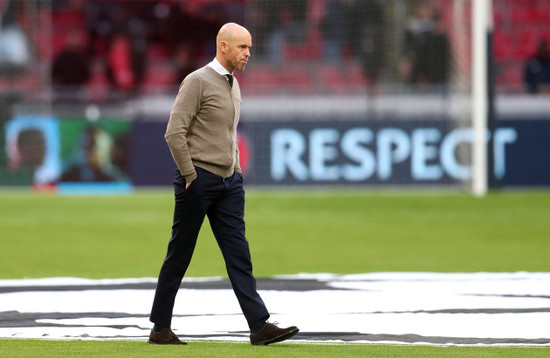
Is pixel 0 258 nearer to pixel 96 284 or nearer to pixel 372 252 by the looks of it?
pixel 96 284

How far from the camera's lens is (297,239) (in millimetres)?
14188

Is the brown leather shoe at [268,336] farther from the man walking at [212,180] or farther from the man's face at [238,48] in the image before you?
the man's face at [238,48]

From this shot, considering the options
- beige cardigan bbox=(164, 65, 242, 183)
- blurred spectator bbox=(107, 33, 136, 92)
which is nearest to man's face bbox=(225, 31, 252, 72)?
beige cardigan bbox=(164, 65, 242, 183)

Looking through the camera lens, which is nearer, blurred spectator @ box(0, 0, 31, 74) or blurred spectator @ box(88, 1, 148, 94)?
blurred spectator @ box(0, 0, 31, 74)

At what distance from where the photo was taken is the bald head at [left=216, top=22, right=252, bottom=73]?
253 inches

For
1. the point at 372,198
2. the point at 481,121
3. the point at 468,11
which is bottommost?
the point at 372,198

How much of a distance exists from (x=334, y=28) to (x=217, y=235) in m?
17.2

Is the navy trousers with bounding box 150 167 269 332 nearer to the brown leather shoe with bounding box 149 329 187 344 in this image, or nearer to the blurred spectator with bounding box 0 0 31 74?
the brown leather shoe with bounding box 149 329 187 344

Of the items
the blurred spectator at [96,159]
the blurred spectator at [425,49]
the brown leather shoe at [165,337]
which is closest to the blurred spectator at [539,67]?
the blurred spectator at [425,49]

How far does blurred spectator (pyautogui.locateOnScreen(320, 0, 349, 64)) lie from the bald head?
16855 mm

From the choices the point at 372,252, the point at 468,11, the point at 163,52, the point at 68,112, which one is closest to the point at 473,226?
the point at 372,252

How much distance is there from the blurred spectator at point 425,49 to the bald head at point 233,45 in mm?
15534

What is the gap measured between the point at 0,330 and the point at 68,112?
48.2 feet

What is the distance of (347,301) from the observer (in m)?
8.39
